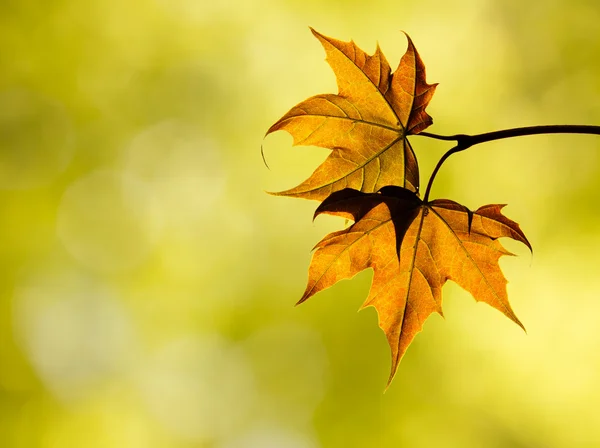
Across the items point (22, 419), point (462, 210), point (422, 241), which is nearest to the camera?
point (462, 210)

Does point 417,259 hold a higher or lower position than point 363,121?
lower

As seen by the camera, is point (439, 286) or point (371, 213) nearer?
point (371, 213)

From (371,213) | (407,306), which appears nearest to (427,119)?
(371,213)

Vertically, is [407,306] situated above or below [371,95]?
below

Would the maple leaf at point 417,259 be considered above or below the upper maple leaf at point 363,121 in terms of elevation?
below

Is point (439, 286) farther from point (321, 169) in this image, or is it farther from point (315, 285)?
point (321, 169)
